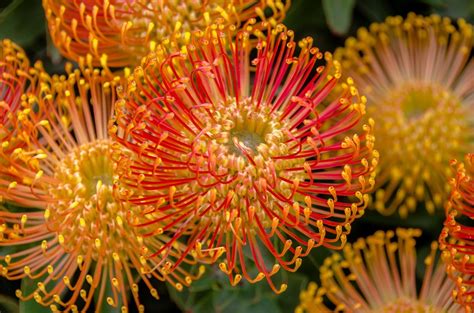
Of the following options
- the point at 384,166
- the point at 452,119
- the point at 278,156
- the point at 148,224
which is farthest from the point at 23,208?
the point at 452,119

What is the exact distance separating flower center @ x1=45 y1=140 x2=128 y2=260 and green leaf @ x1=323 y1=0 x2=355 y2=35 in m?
0.39

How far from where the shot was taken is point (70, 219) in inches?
38.9

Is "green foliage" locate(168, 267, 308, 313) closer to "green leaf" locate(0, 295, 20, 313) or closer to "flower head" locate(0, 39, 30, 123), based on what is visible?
"green leaf" locate(0, 295, 20, 313)

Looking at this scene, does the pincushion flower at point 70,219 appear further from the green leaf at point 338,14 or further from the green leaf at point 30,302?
the green leaf at point 338,14

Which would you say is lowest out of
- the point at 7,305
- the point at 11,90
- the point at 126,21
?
the point at 7,305

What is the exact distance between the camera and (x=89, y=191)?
102 cm

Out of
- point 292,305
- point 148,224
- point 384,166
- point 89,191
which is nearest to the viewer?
point 148,224

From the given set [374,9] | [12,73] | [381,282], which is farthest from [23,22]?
[381,282]

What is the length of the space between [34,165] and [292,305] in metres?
0.44

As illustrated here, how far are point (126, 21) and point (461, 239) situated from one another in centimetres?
56

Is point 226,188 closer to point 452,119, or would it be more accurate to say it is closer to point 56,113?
point 56,113

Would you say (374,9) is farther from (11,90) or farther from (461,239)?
(11,90)

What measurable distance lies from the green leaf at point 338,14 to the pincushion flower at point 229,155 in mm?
117

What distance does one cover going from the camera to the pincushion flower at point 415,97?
49.4 inches
